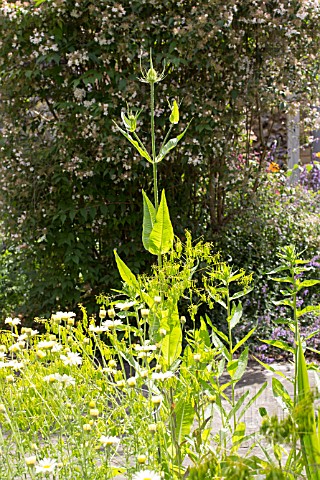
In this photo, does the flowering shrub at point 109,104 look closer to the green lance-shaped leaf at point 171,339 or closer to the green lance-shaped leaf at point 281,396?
the green lance-shaped leaf at point 171,339

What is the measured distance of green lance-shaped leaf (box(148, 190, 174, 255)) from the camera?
7.45ft

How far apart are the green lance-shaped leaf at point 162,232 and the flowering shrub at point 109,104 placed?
274 cm

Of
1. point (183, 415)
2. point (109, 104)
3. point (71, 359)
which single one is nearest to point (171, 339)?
point (183, 415)

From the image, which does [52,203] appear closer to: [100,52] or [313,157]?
[100,52]

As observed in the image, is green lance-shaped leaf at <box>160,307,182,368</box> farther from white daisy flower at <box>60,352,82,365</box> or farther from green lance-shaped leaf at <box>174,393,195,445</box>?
white daisy flower at <box>60,352,82,365</box>

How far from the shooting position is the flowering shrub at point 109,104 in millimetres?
5094

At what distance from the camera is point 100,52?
517cm

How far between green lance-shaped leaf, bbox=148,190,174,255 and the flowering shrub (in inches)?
108

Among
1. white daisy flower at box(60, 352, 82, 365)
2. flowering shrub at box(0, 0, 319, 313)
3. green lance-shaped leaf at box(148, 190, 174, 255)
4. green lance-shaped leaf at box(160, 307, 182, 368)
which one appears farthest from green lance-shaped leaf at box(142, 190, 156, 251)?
flowering shrub at box(0, 0, 319, 313)

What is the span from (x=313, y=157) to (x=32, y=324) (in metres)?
5.12

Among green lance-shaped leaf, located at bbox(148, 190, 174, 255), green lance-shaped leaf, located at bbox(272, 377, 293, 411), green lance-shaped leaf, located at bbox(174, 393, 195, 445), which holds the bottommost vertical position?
green lance-shaped leaf, located at bbox(174, 393, 195, 445)

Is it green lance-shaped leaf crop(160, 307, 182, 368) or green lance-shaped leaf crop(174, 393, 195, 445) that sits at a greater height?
green lance-shaped leaf crop(160, 307, 182, 368)

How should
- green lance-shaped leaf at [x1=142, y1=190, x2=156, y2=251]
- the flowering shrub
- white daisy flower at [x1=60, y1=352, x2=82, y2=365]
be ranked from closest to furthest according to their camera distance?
white daisy flower at [x1=60, y1=352, x2=82, y2=365] < green lance-shaped leaf at [x1=142, y1=190, x2=156, y2=251] < the flowering shrub

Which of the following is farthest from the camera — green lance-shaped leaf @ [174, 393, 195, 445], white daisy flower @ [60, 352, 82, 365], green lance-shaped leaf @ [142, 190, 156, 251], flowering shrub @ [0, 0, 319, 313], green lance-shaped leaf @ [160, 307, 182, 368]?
flowering shrub @ [0, 0, 319, 313]
